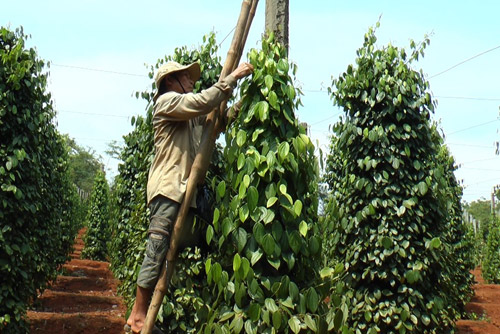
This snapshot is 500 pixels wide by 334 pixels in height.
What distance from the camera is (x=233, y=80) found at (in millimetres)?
3783

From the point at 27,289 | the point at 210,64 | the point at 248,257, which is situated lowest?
→ the point at 27,289

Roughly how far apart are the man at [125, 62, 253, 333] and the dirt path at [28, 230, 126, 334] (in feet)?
17.7

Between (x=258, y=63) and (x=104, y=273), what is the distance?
1498 centimetres

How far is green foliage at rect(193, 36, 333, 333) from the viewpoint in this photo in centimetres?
358

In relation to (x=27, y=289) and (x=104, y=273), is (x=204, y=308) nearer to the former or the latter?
(x=27, y=289)

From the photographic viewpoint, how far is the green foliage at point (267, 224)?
11.7 feet

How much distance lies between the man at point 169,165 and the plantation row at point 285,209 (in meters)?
0.23

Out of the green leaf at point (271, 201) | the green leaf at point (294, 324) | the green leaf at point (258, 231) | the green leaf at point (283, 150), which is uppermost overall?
the green leaf at point (283, 150)

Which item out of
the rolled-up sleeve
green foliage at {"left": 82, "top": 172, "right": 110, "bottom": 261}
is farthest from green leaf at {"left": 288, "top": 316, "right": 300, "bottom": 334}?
green foliage at {"left": 82, "top": 172, "right": 110, "bottom": 261}

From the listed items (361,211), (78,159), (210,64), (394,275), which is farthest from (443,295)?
(78,159)

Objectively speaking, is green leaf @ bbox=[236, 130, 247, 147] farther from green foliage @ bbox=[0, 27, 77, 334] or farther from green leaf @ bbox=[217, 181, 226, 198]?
green foliage @ bbox=[0, 27, 77, 334]

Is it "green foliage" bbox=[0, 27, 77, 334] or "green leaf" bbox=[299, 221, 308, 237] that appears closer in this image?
"green leaf" bbox=[299, 221, 308, 237]

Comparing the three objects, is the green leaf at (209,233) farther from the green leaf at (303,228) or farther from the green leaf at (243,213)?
the green leaf at (303,228)

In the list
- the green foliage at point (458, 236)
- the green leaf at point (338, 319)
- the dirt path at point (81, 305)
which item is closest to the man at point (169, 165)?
the green leaf at point (338, 319)
